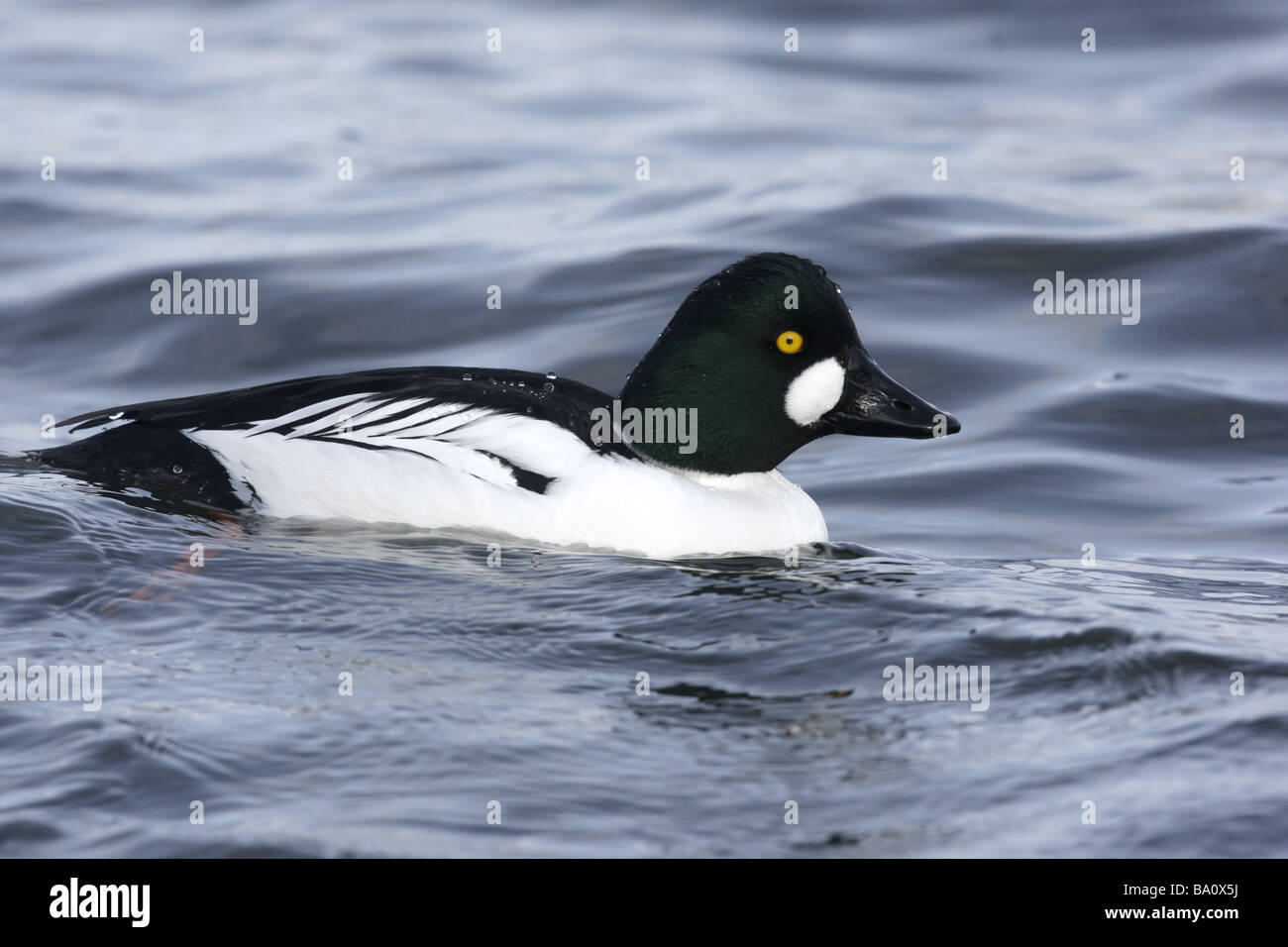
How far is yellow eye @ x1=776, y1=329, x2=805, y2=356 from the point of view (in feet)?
18.6

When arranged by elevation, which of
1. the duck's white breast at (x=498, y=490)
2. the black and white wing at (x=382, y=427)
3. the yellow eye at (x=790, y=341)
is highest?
the yellow eye at (x=790, y=341)

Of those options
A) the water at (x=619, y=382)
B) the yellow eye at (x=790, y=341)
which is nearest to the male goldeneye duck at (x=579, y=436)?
the yellow eye at (x=790, y=341)

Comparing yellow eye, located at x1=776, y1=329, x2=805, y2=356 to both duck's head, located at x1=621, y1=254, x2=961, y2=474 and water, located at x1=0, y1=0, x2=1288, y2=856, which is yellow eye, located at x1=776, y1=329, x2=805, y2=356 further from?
water, located at x1=0, y1=0, x2=1288, y2=856

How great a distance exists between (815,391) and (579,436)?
91 centimetres

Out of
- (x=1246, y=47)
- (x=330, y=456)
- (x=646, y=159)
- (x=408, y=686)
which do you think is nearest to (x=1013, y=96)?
(x=1246, y=47)

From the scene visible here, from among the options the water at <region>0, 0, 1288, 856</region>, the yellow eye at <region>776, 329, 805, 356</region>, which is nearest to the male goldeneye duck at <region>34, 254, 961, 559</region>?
the yellow eye at <region>776, 329, 805, 356</region>

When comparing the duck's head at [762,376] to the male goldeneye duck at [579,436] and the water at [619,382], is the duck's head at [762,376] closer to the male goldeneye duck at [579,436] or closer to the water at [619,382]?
the male goldeneye duck at [579,436]

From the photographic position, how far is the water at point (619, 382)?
3.64 m

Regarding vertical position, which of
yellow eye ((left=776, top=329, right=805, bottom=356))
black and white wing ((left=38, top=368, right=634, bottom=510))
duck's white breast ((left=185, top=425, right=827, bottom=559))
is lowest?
duck's white breast ((left=185, top=425, right=827, bottom=559))

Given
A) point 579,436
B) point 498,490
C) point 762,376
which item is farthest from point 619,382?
point 498,490

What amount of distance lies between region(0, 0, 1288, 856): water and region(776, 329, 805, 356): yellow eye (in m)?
0.77

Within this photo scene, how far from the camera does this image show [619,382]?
847 centimetres

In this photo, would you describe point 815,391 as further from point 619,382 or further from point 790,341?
point 619,382

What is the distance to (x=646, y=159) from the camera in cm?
1172
